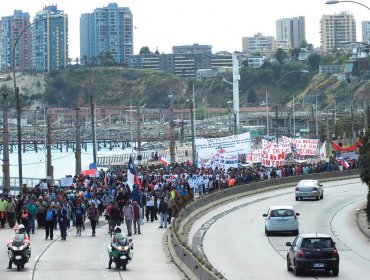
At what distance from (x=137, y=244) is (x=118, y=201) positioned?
610 cm

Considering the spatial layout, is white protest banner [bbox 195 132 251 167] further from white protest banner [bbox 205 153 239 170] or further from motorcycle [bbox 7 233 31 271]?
motorcycle [bbox 7 233 31 271]

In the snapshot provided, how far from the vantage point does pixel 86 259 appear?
3391cm

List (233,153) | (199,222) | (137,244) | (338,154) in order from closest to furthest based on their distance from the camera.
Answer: (137,244), (199,222), (233,153), (338,154)

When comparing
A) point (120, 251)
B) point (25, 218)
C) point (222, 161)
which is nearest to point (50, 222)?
point (25, 218)

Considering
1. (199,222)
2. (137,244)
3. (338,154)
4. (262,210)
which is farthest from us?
(338,154)

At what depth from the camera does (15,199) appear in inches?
1752

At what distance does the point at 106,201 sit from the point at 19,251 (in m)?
16.2

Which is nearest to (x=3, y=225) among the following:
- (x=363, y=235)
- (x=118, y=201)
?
(x=118, y=201)

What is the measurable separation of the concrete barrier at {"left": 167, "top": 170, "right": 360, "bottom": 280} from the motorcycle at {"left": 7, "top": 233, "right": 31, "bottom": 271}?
4.03m

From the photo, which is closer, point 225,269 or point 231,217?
point 225,269

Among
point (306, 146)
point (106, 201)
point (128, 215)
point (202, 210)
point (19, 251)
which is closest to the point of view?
point (19, 251)

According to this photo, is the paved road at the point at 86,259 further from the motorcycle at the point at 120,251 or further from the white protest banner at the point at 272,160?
the white protest banner at the point at 272,160

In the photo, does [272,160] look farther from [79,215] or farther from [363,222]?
[79,215]

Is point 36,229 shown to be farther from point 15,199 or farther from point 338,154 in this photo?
point 338,154
